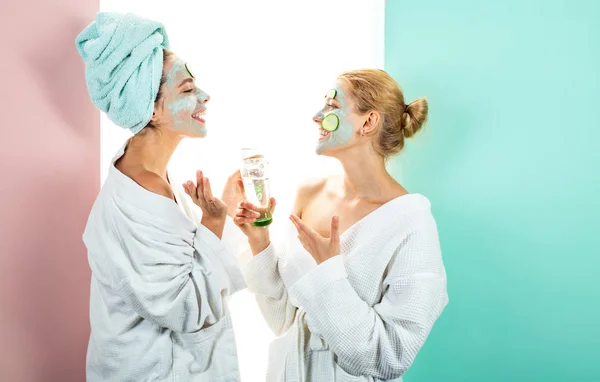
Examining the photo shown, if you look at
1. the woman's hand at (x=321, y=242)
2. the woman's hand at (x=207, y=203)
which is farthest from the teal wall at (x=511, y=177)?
the woman's hand at (x=207, y=203)

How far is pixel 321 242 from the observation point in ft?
4.86

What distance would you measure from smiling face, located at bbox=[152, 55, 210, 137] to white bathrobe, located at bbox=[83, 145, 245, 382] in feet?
0.53

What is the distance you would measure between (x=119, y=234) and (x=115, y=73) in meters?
0.41

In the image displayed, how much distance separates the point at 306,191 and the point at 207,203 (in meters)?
0.43

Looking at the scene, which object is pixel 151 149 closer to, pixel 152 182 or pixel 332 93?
pixel 152 182

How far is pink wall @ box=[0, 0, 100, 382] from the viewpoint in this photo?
4.92 feet

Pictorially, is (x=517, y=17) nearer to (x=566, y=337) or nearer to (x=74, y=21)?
(x=566, y=337)

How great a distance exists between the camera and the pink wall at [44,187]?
4.92 ft

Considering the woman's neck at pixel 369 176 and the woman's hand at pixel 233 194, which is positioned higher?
the woman's neck at pixel 369 176

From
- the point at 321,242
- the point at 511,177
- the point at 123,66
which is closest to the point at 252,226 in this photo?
the point at 321,242

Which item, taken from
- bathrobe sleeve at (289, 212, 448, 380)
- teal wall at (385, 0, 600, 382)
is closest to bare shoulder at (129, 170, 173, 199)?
bathrobe sleeve at (289, 212, 448, 380)

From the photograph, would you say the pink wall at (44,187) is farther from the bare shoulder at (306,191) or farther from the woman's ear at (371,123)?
the woman's ear at (371,123)

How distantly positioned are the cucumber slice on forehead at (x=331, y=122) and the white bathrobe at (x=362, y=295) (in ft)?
0.90

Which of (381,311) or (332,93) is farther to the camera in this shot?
(332,93)
